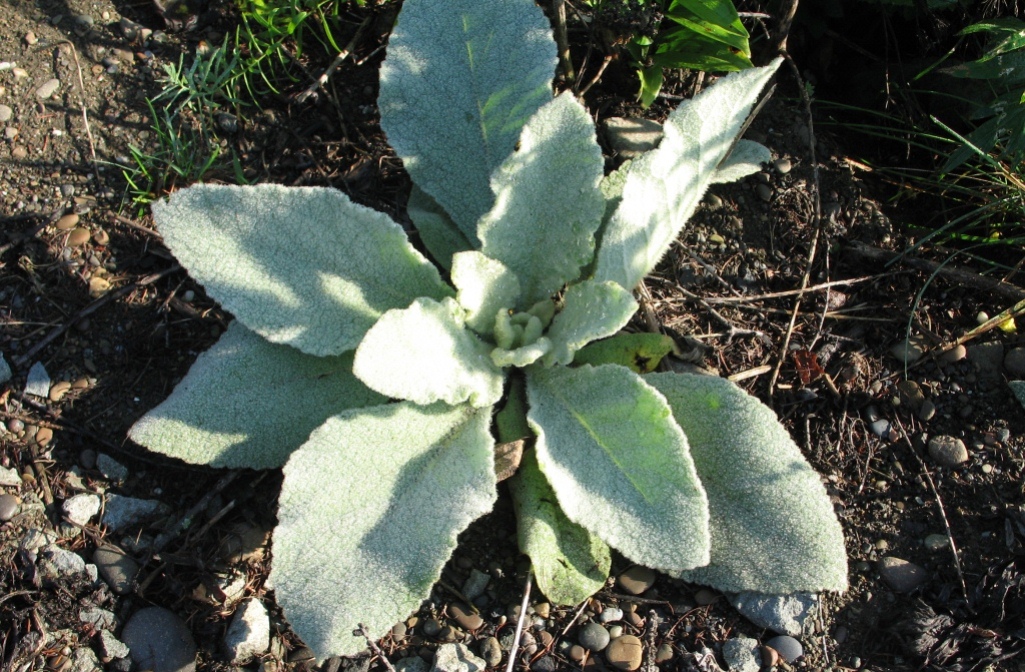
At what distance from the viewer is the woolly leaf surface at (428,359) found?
156cm

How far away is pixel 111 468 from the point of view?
1.86m

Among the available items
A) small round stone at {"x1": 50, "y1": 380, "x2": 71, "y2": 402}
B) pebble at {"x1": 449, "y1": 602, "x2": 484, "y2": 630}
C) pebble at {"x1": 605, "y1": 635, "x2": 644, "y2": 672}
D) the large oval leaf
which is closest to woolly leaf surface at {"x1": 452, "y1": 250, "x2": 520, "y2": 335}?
the large oval leaf

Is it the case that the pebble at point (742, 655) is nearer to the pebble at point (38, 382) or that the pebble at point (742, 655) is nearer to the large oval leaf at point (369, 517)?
the large oval leaf at point (369, 517)

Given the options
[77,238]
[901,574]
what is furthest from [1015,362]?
[77,238]

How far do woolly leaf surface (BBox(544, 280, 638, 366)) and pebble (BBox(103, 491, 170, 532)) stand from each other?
2.93 feet

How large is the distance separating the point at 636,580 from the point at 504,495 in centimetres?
33

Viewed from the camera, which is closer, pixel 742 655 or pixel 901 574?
pixel 742 655

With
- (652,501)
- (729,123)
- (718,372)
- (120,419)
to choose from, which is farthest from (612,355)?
(120,419)

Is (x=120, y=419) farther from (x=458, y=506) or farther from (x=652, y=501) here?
(x=652, y=501)

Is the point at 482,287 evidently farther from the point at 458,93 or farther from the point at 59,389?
the point at 59,389

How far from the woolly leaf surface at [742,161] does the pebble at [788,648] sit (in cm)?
97

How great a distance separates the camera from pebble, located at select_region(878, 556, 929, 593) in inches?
71.1

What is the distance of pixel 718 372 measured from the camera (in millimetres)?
2027

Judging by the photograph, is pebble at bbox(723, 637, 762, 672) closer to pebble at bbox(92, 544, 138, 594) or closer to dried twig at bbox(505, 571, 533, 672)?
dried twig at bbox(505, 571, 533, 672)
